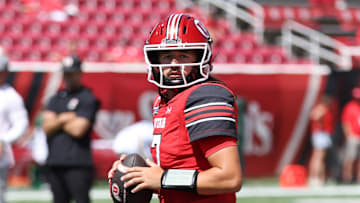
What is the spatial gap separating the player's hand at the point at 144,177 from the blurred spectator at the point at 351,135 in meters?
8.94

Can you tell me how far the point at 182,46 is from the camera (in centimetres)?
263

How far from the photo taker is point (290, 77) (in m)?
11.8

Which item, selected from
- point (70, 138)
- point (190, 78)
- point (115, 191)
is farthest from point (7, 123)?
point (190, 78)

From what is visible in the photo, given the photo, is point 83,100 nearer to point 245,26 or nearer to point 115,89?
point 115,89

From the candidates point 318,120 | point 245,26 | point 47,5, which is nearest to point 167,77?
point 318,120

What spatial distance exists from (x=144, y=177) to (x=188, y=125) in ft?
0.92

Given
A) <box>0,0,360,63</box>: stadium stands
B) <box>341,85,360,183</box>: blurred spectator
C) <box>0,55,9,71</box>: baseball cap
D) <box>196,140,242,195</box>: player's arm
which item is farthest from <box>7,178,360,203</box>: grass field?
<box>196,140,242,195</box>: player's arm

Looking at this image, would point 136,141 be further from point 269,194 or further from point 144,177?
point 269,194

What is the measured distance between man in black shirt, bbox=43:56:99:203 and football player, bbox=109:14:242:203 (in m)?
2.66

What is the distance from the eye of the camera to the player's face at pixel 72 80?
5.54 meters

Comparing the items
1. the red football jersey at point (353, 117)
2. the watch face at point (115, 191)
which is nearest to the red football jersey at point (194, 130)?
the watch face at point (115, 191)

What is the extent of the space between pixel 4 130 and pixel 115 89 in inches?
224

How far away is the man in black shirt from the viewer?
5.41 meters

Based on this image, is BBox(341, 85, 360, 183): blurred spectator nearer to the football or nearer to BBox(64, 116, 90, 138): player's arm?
BBox(64, 116, 90, 138): player's arm
